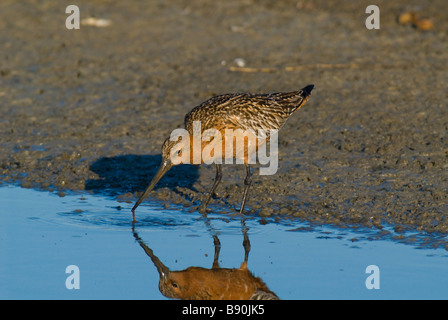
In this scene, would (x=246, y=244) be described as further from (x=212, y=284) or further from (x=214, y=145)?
(x=214, y=145)

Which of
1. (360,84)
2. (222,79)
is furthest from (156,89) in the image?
(360,84)

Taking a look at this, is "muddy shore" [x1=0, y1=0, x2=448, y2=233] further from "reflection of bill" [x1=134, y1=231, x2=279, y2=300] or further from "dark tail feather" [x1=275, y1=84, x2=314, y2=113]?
"reflection of bill" [x1=134, y1=231, x2=279, y2=300]

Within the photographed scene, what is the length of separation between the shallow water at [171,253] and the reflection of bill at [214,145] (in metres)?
0.53

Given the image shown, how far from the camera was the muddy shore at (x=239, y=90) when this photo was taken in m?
7.83

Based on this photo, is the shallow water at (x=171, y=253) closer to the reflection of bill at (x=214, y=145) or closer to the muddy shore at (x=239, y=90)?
the muddy shore at (x=239, y=90)

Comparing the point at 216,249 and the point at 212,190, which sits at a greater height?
the point at 212,190

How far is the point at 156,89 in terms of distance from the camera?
10820 mm

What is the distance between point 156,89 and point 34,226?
416 cm

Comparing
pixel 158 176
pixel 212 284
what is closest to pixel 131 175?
pixel 158 176

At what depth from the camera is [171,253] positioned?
6406 mm

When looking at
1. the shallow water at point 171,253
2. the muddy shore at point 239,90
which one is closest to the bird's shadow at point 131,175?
the muddy shore at point 239,90

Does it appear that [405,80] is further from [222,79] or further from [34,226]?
[34,226]

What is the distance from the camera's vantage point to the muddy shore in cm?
783

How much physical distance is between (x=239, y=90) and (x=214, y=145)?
11.1 feet
